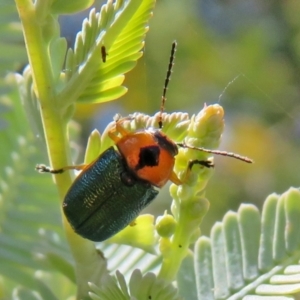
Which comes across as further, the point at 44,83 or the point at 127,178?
the point at 127,178

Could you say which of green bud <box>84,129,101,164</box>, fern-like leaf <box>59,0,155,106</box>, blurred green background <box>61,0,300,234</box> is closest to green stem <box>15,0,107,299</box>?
fern-like leaf <box>59,0,155,106</box>

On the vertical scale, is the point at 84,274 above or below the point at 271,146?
above

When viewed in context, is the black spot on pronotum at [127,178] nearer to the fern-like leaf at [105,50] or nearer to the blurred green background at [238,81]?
the fern-like leaf at [105,50]

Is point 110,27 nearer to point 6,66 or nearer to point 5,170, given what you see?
point 6,66

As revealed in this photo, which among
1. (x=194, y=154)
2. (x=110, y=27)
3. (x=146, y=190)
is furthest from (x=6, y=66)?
(x=194, y=154)

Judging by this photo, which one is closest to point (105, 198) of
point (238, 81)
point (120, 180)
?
point (120, 180)

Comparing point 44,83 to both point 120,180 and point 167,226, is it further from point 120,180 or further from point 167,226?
point 120,180

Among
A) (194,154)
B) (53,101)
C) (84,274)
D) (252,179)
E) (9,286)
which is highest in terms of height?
(53,101)
